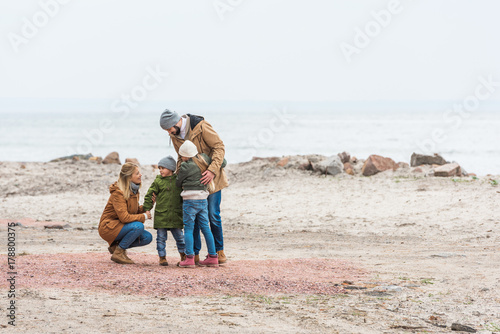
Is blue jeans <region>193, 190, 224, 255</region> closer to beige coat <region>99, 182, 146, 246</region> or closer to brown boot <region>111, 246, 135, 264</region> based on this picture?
beige coat <region>99, 182, 146, 246</region>

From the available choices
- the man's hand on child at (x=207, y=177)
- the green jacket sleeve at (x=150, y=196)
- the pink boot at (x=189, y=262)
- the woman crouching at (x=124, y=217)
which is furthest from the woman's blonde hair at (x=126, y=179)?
the pink boot at (x=189, y=262)

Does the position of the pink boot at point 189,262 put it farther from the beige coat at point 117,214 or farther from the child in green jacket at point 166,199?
the beige coat at point 117,214

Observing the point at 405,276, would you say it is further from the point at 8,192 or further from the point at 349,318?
the point at 8,192

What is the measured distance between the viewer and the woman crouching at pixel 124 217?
6895mm

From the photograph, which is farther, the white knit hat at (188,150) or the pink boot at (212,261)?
the pink boot at (212,261)

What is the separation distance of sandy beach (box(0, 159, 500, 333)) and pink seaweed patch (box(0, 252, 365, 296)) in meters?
0.02

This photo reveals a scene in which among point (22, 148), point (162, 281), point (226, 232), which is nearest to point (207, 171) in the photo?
point (162, 281)

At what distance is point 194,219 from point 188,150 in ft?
2.50

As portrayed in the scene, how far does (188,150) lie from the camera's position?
6668 millimetres

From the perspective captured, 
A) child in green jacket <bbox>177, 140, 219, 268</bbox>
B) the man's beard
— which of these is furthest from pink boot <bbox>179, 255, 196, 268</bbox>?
the man's beard

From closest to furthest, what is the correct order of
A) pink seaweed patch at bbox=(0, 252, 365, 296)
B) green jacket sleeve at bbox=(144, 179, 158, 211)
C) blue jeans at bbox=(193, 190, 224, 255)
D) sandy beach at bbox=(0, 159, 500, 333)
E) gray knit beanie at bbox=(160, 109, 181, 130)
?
sandy beach at bbox=(0, 159, 500, 333)
pink seaweed patch at bbox=(0, 252, 365, 296)
gray knit beanie at bbox=(160, 109, 181, 130)
green jacket sleeve at bbox=(144, 179, 158, 211)
blue jeans at bbox=(193, 190, 224, 255)

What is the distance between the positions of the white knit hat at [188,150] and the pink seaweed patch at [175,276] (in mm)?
1275

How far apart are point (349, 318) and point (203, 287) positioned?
1.59 metres

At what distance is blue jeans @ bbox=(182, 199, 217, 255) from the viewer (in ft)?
22.2
